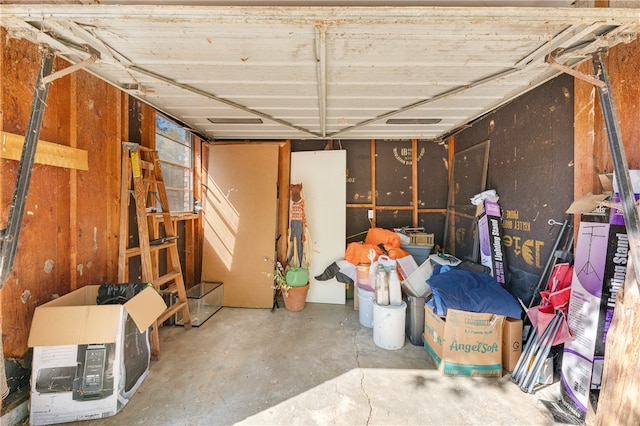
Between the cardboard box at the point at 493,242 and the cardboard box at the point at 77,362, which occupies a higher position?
the cardboard box at the point at 493,242

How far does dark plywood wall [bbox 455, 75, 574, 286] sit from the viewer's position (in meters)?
1.97

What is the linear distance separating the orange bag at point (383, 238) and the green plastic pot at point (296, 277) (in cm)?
102

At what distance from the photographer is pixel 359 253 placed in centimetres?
320

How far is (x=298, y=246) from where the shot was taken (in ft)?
11.4

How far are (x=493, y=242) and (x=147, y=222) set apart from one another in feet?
11.8

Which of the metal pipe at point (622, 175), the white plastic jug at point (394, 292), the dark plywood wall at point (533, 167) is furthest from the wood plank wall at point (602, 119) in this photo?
the white plastic jug at point (394, 292)

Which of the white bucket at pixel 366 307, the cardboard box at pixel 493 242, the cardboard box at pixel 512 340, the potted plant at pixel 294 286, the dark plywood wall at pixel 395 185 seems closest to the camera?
the cardboard box at pixel 512 340

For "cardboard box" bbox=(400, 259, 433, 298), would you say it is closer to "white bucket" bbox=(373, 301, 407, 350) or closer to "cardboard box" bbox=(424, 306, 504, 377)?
"white bucket" bbox=(373, 301, 407, 350)

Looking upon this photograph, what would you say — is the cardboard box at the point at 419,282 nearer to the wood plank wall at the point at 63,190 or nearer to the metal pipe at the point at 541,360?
the metal pipe at the point at 541,360

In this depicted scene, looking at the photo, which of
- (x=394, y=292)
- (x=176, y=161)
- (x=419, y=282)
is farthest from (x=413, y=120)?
(x=176, y=161)

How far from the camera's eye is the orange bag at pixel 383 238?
3289mm

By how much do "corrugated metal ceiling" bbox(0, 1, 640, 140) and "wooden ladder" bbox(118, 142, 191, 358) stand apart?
630 millimetres

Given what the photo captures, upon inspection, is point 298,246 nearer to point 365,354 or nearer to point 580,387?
point 365,354

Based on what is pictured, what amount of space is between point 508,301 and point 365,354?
51.8 inches
